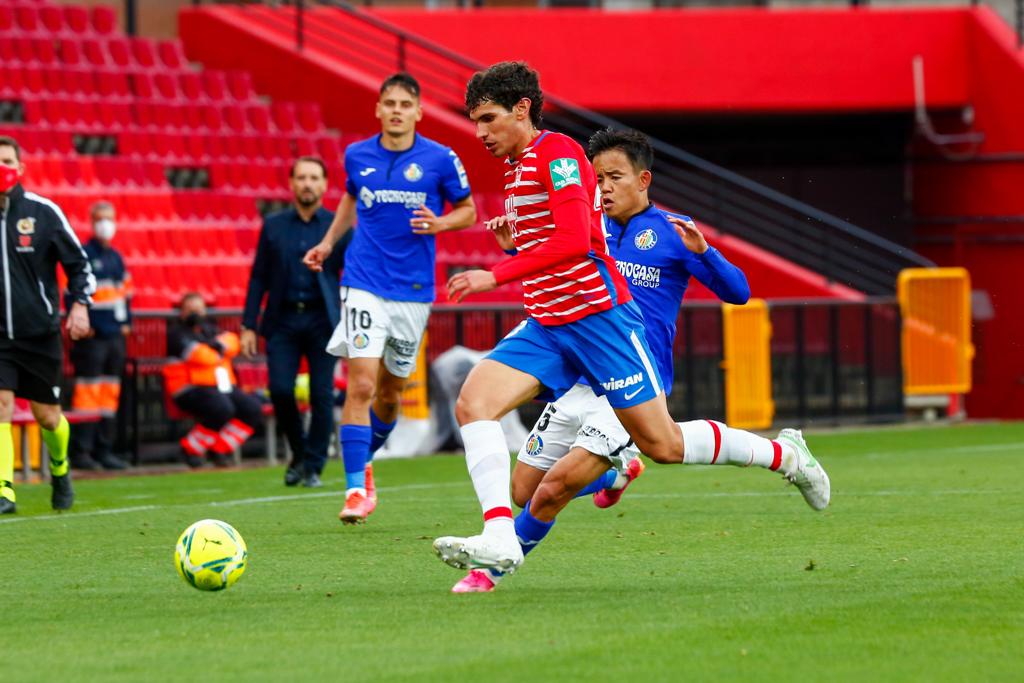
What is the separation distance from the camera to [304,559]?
8141 mm

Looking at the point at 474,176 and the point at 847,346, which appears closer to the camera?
the point at 847,346

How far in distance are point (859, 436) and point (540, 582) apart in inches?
441

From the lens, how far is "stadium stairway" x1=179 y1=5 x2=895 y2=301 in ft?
68.8

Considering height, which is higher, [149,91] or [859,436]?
[149,91]

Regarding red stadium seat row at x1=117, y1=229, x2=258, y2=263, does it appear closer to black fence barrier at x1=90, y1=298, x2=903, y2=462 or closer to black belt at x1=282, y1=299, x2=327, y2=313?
black fence barrier at x1=90, y1=298, x2=903, y2=462

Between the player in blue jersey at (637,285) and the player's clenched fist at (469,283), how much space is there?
1084mm

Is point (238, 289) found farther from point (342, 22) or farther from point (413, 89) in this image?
point (413, 89)

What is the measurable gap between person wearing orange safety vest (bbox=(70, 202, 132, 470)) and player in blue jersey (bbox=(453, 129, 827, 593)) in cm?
776

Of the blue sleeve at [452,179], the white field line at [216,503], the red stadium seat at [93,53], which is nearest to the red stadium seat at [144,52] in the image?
the red stadium seat at [93,53]

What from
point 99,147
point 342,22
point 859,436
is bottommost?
point 859,436

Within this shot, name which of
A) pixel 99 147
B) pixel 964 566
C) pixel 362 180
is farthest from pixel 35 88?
pixel 964 566

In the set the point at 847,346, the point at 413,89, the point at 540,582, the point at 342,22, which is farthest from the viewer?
the point at 342,22

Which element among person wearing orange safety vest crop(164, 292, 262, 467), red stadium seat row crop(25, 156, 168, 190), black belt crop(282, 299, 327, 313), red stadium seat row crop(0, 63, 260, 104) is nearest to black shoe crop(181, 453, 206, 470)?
person wearing orange safety vest crop(164, 292, 262, 467)

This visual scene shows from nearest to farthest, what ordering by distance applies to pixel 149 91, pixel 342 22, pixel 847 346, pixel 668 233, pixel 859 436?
pixel 668 233, pixel 859 436, pixel 847 346, pixel 149 91, pixel 342 22
